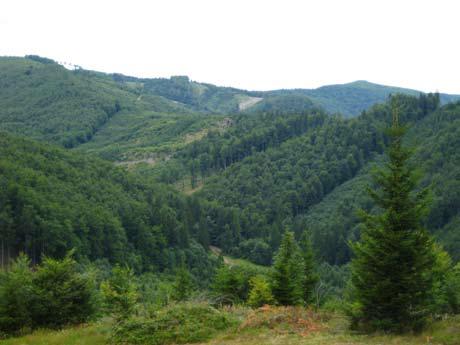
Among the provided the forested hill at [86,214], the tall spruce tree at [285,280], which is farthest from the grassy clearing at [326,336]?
the forested hill at [86,214]

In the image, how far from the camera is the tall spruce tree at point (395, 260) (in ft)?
56.3

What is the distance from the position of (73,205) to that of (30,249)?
11.2 m

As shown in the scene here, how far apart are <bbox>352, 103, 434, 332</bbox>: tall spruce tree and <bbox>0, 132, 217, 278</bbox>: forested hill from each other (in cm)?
5774

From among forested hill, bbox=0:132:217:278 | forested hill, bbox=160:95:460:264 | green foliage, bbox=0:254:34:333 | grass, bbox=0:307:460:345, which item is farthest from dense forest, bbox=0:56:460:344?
grass, bbox=0:307:460:345

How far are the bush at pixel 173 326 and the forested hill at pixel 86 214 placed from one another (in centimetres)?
5356

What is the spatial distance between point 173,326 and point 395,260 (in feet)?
29.0

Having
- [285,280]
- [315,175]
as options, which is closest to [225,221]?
[315,175]

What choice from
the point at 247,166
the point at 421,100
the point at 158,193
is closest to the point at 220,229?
the point at 158,193

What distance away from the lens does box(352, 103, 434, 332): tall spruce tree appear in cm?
1716

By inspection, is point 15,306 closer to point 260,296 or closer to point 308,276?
point 260,296

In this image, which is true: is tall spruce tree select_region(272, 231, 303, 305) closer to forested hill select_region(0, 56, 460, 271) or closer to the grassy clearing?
forested hill select_region(0, 56, 460, 271)

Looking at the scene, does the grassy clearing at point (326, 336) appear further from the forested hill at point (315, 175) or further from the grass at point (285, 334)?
the forested hill at point (315, 175)

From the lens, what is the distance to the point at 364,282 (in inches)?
703

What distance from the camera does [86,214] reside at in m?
76.8
